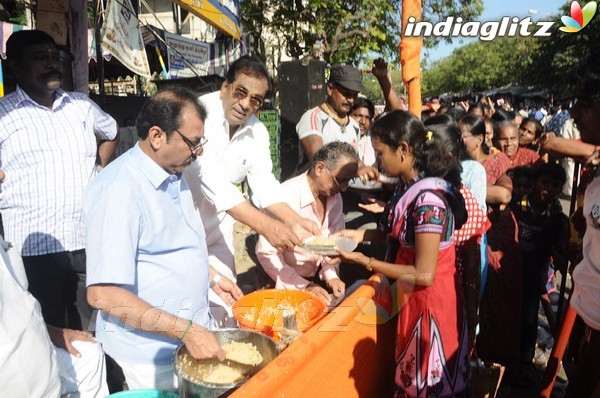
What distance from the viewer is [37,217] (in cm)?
263

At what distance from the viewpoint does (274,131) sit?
29.1 ft

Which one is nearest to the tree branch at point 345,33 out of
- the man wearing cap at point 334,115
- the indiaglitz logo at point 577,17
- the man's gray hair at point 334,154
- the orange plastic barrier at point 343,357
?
the indiaglitz logo at point 577,17

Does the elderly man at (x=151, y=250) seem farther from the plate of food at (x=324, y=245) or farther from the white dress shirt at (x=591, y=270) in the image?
the white dress shirt at (x=591, y=270)

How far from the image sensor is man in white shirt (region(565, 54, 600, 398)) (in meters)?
1.77

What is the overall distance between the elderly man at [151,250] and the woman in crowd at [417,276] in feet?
2.80

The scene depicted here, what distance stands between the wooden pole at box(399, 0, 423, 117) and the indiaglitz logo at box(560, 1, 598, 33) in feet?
6.00

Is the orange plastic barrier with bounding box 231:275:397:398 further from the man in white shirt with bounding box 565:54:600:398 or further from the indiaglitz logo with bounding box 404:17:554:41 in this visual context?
the indiaglitz logo with bounding box 404:17:554:41

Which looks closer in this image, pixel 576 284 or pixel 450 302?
pixel 576 284

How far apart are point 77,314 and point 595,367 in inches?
119

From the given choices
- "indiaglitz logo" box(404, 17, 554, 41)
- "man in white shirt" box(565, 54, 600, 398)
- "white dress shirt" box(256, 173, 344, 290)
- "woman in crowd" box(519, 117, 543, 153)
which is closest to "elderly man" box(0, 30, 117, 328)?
"white dress shirt" box(256, 173, 344, 290)

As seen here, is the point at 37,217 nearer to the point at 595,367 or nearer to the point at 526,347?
the point at 595,367

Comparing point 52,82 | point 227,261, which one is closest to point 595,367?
point 227,261

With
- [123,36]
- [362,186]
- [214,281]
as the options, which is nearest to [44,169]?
[214,281]

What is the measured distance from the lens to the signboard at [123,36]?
5.91 meters
